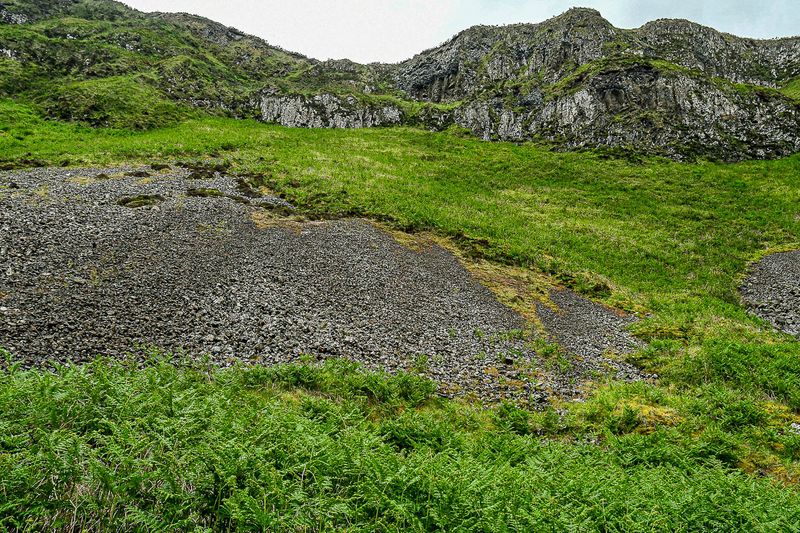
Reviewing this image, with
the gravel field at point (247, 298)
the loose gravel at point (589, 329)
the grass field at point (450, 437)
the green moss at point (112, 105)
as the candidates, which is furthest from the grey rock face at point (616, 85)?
the gravel field at point (247, 298)

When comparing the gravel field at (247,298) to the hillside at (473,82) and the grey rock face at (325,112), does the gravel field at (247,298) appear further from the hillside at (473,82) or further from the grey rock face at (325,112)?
the grey rock face at (325,112)

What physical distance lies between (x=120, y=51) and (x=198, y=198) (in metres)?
70.0

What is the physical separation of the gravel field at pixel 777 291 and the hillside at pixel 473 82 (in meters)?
35.3

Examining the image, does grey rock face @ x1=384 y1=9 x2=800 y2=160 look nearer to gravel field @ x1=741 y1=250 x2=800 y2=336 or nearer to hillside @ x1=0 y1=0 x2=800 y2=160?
hillside @ x1=0 y1=0 x2=800 y2=160

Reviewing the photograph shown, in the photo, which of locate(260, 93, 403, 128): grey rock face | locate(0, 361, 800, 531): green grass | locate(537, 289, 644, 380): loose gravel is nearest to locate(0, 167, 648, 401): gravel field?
locate(537, 289, 644, 380): loose gravel

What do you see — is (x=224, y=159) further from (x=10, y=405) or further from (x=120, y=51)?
(x=120, y=51)

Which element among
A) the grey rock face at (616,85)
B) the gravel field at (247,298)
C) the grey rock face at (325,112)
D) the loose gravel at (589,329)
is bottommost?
the loose gravel at (589,329)

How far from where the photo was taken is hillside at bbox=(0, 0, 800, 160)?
201 feet

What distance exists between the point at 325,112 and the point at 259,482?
80011mm

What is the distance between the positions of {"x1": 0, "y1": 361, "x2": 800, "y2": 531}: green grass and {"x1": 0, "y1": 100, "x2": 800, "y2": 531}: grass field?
0.10 ft

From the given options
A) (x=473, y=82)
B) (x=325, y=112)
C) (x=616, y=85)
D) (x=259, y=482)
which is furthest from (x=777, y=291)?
(x=473, y=82)

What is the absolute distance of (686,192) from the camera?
156ft

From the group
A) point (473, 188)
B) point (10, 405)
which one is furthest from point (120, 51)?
point (10, 405)

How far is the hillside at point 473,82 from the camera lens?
201 feet
